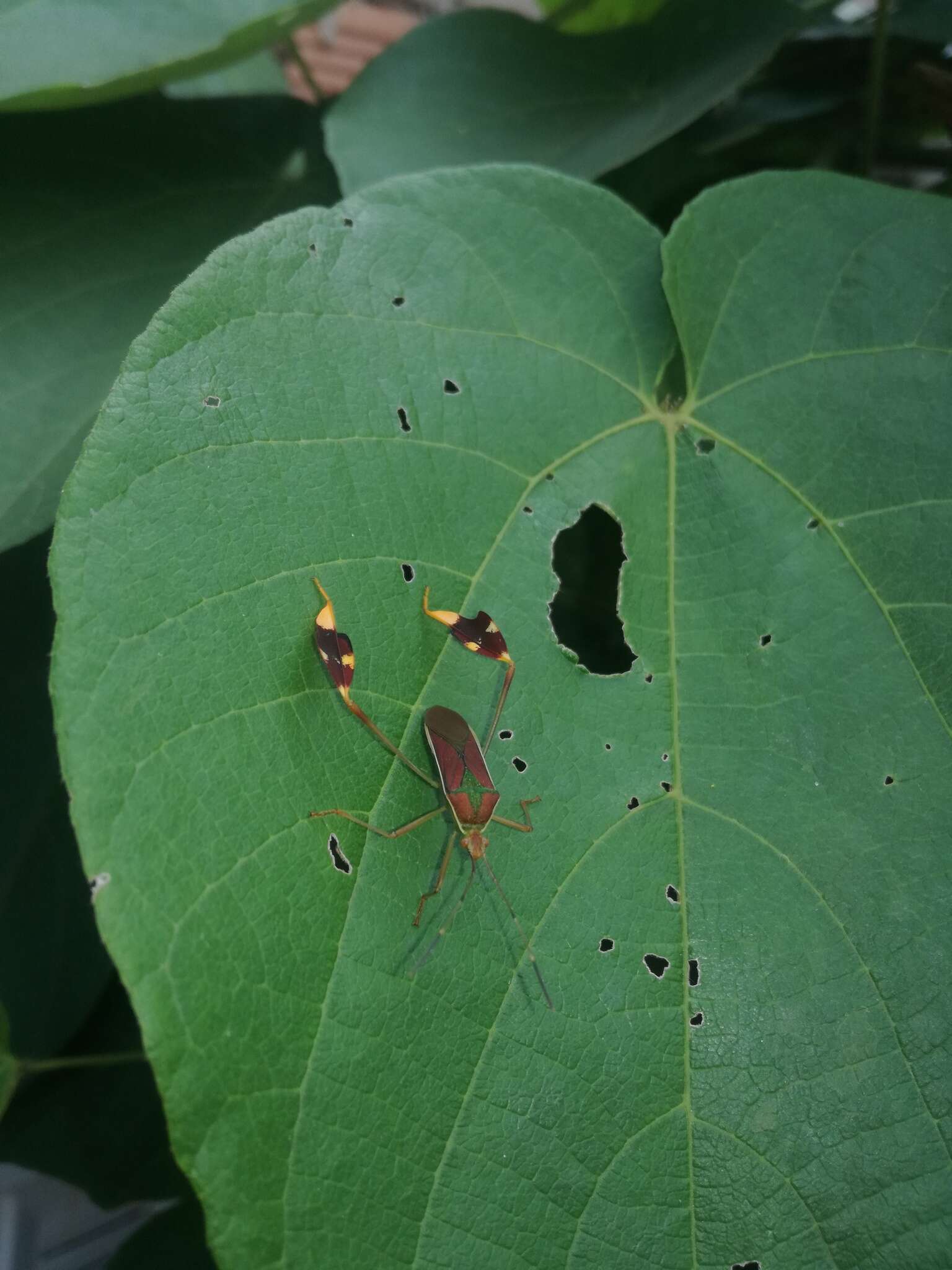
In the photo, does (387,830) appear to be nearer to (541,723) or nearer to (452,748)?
(452,748)

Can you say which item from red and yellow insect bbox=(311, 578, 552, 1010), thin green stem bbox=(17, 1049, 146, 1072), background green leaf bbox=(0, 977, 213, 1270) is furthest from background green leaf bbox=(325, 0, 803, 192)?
background green leaf bbox=(0, 977, 213, 1270)

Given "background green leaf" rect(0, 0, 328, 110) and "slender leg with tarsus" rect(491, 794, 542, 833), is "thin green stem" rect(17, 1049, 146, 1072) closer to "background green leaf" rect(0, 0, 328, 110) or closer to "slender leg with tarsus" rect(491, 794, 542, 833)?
"slender leg with tarsus" rect(491, 794, 542, 833)

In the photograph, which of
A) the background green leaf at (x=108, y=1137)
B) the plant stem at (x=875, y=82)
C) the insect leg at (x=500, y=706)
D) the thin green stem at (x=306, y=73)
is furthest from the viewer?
the thin green stem at (x=306, y=73)

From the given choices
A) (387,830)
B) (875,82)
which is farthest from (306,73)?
(387,830)

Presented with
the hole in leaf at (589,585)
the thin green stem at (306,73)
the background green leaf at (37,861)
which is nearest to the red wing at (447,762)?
the hole in leaf at (589,585)

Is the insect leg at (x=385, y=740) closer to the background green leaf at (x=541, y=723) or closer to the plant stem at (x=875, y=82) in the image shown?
the background green leaf at (x=541, y=723)
